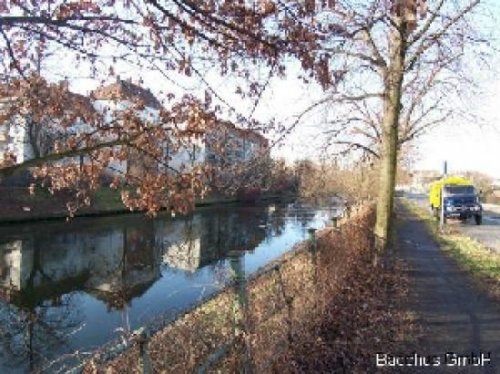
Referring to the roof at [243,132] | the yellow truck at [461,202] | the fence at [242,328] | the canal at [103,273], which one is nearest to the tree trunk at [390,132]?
the canal at [103,273]

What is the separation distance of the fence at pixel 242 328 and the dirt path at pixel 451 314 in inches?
66.0

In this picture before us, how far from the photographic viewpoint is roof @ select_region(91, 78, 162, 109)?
671 cm

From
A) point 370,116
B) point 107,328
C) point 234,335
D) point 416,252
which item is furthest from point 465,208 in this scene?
point 234,335

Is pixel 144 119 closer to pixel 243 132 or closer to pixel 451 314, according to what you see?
pixel 243 132

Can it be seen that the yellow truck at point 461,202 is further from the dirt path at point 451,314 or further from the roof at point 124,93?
the roof at point 124,93

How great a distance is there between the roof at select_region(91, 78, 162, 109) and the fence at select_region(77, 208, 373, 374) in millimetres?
1922

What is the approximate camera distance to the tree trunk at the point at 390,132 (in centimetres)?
1644

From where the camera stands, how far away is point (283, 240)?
31.8 metres

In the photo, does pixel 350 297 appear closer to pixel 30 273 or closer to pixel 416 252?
pixel 416 252

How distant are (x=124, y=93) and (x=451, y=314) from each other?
273 inches

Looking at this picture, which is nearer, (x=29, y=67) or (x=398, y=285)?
(x=29, y=67)

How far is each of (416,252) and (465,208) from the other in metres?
21.4

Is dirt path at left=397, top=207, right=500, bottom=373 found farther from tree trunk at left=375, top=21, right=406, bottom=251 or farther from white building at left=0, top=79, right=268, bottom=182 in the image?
white building at left=0, top=79, right=268, bottom=182

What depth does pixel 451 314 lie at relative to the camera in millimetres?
10820
